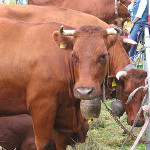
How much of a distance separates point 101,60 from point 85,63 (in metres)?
0.22

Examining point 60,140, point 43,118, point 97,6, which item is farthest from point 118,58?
point 97,6

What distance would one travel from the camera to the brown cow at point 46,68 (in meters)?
3.70

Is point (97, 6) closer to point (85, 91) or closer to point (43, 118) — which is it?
point (43, 118)

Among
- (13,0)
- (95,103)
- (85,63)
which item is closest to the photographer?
(85,63)

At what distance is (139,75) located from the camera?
4.74 metres

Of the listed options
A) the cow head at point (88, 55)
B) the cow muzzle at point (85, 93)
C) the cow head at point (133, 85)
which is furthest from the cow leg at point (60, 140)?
the cow muzzle at point (85, 93)

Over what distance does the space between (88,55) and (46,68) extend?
0.56m

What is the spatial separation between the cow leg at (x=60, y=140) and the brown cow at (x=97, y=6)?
4732mm

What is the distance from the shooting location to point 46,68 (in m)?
3.83

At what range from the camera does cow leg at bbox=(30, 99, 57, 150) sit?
12.6 feet

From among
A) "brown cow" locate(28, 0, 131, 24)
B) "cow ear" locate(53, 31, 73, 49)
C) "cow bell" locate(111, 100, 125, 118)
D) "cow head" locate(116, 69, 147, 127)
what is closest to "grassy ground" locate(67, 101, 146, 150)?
"cow bell" locate(111, 100, 125, 118)

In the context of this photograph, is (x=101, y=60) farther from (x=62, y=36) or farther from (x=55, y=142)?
(x=55, y=142)

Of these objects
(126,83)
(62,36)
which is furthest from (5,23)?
(126,83)

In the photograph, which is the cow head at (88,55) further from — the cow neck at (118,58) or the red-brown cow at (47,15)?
the red-brown cow at (47,15)
